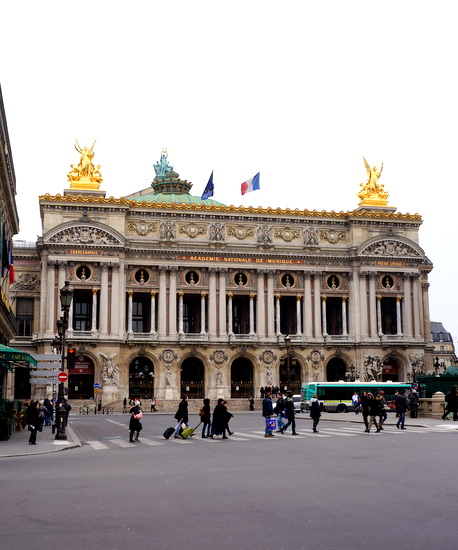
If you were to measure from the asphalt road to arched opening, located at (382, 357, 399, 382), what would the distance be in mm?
59804

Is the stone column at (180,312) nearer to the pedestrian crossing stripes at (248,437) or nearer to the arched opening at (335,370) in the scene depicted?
the arched opening at (335,370)

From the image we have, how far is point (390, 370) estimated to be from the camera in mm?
85438

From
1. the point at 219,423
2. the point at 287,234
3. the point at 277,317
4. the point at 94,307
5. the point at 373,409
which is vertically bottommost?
the point at 219,423

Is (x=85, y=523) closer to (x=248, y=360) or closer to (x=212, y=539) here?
(x=212, y=539)

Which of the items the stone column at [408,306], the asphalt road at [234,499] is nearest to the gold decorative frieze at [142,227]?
the stone column at [408,306]

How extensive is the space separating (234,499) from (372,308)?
71.3 m

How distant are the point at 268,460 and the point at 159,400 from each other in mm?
55117

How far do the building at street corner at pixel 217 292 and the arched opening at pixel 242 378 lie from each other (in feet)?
0.42

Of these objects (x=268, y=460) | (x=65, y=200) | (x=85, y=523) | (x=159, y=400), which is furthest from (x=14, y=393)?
(x=85, y=523)

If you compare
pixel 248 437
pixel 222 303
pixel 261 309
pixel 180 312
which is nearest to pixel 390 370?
pixel 261 309

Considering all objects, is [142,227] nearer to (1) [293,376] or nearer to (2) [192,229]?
(2) [192,229]

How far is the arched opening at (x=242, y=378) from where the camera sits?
8238 centimetres

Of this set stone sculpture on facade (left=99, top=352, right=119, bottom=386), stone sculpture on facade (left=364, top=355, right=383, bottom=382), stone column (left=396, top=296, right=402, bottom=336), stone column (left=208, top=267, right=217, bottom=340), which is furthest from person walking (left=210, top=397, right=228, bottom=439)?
stone column (left=396, top=296, right=402, bottom=336)

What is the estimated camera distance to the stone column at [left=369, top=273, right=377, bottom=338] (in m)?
84.0
